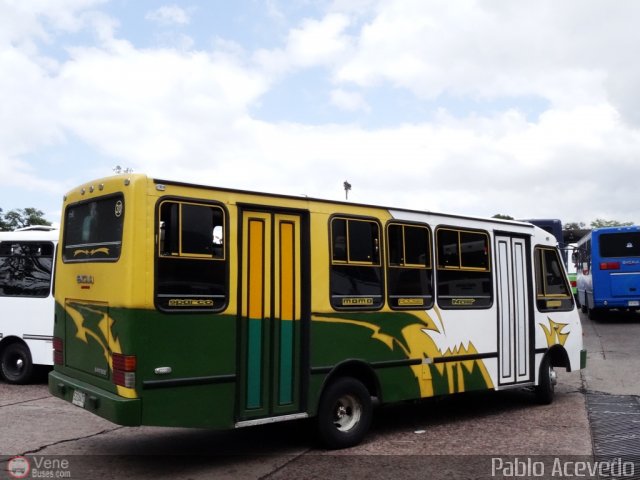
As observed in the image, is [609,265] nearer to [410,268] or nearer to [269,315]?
[410,268]

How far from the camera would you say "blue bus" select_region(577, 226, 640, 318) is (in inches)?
813

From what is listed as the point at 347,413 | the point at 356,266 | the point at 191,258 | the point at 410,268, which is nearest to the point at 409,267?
the point at 410,268

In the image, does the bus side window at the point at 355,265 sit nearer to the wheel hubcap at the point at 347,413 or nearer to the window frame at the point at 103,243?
the wheel hubcap at the point at 347,413

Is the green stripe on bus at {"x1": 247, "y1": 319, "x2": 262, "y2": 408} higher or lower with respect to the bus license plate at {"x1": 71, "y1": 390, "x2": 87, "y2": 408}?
higher

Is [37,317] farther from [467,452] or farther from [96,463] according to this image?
[467,452]

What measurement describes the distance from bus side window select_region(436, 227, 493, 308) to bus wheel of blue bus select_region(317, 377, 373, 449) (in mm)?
1679

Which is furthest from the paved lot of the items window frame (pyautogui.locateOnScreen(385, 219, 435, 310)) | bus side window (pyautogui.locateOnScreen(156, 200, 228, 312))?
bus side window (pyautogui.locateOnScreen(156, 200, 228, 312))

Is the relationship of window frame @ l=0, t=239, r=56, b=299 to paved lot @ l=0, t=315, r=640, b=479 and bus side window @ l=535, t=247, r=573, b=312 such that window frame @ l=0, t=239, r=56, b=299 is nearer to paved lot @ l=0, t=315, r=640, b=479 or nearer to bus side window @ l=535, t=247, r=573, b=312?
paved lot @ l=0, t=315, r=640, b=479

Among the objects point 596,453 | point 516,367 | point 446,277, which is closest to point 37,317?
point 446,277

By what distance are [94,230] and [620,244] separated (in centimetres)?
1834

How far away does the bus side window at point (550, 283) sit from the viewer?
962cm

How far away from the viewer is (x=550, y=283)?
387 inches

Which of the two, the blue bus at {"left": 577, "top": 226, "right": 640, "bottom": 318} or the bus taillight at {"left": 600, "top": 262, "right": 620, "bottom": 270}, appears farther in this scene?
the bus taillight at {"left": 600, "top": 262, "right": 620, "bottom": 270}

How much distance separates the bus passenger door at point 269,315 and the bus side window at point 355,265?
48 cm
